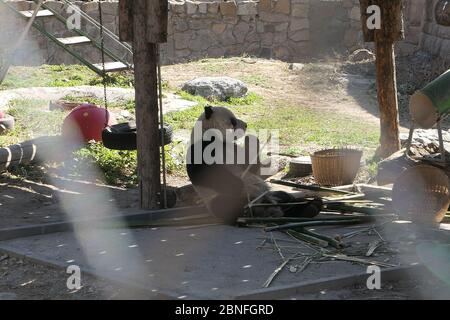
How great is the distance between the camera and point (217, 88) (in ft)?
50.3

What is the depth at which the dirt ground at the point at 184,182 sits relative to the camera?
20.5ft

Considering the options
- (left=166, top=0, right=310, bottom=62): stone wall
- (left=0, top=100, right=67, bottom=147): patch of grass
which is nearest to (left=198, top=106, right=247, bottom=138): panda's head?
(left=0, top=100, right=67, bottom=147): patch of grass

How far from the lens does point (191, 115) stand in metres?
13.4

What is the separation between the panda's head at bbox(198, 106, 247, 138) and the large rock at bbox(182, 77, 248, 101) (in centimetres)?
637

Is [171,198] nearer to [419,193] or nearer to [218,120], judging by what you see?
[218,120]

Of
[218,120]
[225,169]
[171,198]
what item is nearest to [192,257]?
[225,169]

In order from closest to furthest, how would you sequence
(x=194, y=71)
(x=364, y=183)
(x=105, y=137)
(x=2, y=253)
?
(x=2, y=253) → (x=105, y=137) → (x=364, y=183) → (x=194, y=71)

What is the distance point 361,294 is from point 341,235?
1.57m

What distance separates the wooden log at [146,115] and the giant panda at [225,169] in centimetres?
47

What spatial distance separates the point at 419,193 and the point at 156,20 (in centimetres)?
298

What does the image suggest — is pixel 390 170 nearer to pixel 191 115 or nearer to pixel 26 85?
pixel 191 115

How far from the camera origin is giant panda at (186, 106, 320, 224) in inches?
321

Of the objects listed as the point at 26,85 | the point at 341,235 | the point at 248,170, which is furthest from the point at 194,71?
the point at 341,235

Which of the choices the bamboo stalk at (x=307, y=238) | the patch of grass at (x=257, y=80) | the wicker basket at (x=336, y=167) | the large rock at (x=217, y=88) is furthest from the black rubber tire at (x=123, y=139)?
the patch of grass at (x=257, y=80)
